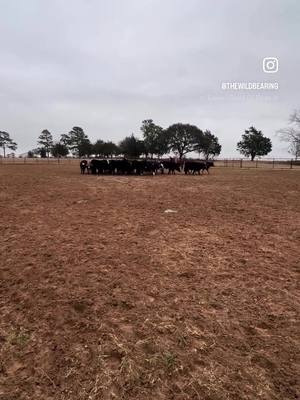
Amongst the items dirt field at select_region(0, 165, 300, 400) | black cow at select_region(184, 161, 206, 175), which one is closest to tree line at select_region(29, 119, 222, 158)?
black cow at select_region(184, 161, 206, 175)

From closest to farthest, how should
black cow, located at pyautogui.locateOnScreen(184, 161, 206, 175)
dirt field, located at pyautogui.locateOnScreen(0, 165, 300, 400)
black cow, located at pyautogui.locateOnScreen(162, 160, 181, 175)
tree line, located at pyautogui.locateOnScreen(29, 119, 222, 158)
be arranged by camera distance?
dirt field, located at pyautogui.locateOnScreen(0, 165, 300, 400), black cow, located at pyautogui.locateOnScreen(162, 160, 181, 175), black cow, located at pyautogui.locateOnScreen(184, 161, 206, 175), tree line, located at pyautogui.locateOnScreen(29, 119, 222, 158)

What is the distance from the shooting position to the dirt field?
275 centimetres

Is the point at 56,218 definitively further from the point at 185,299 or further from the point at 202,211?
the point at 185,299

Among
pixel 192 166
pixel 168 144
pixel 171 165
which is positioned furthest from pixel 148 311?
pixel 168 144

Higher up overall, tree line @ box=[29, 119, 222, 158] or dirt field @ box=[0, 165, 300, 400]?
tree line @ box=[29, 119, 222, 158]

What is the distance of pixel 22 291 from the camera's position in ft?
14.2

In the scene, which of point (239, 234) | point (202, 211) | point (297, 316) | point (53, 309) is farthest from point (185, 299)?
point (202, 211)

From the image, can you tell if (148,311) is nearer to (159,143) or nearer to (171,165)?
(171,165)

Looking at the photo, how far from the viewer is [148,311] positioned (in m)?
3.85

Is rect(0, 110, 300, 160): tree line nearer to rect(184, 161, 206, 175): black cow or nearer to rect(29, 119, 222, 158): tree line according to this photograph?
rect(29, 119, 222, 158): tree line

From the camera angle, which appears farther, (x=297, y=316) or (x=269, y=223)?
(x=269, y=223)

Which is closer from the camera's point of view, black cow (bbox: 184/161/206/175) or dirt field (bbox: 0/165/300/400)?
dirt field (bbox: 0/165/300/400)

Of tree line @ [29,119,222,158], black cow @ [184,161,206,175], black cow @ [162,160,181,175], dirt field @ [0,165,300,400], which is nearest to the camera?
dirt field @ [0,165,300,400]

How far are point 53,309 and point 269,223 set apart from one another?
20.2 feet
